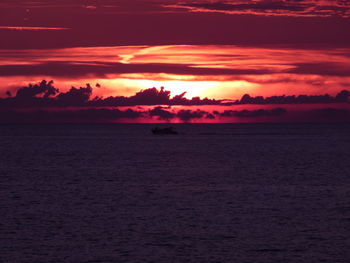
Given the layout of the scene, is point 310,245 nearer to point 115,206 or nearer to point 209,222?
point 209,222

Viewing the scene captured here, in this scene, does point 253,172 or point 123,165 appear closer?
point 253,172

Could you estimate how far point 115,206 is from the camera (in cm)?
7306

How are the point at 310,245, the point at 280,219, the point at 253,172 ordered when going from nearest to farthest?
1. the point at 310,245
2. the point at 280,219
3. the point at 253,172

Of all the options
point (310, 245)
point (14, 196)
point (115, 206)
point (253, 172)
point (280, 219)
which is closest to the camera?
point (310, 245)

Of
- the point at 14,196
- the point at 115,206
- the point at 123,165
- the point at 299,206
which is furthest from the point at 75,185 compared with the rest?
the point at 123,165

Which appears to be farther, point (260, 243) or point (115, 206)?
point (115, 206)

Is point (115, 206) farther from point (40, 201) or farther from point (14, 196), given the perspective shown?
point (14, 196)

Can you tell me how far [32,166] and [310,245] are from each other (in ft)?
300

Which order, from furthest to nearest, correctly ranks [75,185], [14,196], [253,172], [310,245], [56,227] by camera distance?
1. [253,172]
2. [75,185]
3. [14,196]
4. [56,227]
5. [310,245]

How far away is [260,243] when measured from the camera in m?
53.5

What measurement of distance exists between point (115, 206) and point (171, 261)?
26063 millimetres

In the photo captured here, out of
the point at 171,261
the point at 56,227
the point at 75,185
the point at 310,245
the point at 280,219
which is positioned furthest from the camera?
the point at 75,185

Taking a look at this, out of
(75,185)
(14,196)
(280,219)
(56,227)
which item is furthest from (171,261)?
(75,185)

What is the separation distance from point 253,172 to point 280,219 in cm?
5662
